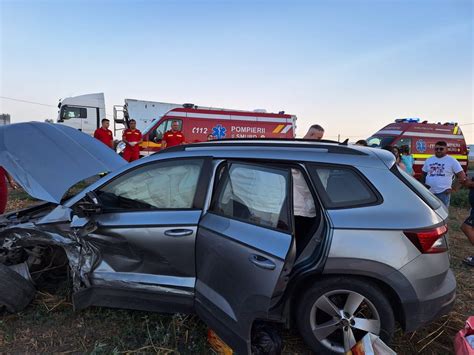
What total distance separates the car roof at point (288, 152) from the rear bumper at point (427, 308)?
92 centimetres

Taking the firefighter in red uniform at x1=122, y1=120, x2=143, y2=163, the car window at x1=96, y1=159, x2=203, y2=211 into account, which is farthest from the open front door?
the firefighter in red uniform at x1=122, y1=120, x2=143, y2=163

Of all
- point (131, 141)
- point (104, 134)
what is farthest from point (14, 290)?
point (104, 134)

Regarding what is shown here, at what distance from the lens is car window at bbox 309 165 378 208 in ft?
A: 7.58

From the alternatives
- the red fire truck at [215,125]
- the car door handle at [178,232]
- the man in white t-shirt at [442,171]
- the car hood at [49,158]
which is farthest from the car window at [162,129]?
the car door handle at [178,232]

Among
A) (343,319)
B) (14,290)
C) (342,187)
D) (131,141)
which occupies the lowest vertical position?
(14,290)

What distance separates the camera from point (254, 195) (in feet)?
7.74

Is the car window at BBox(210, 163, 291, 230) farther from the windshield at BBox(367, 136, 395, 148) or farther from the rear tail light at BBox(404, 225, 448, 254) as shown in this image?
the windshield at BBox(367, 136, 395, 148)

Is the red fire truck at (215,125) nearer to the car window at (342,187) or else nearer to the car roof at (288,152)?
the car roof at (288,152)

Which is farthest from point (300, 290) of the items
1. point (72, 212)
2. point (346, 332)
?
point (72, 212)

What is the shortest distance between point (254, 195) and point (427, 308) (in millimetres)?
1370

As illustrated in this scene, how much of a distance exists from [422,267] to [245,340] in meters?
1.24

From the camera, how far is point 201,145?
2791 millimetres

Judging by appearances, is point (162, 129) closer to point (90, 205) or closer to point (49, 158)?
point (49, 158)

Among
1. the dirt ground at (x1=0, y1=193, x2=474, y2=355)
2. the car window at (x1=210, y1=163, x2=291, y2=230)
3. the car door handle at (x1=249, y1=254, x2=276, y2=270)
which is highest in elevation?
the car window at (x1=210, y1=163, x2=291, y2=230)
